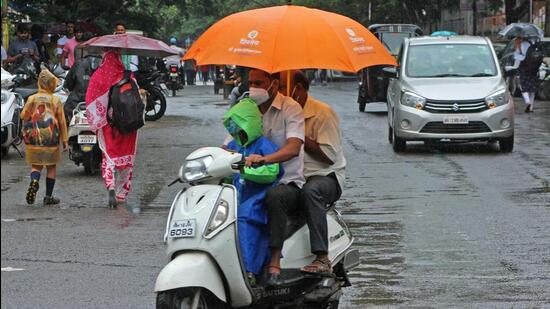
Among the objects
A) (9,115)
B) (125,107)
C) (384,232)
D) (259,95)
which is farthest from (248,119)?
(9,115)

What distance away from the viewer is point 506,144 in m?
18.6

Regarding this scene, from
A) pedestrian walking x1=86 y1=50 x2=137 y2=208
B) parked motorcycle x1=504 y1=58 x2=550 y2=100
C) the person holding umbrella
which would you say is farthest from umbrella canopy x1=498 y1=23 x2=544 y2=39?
pedestrian walking x1=86 y1=50 x2=137 y2=208

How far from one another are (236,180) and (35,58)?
16.7 m

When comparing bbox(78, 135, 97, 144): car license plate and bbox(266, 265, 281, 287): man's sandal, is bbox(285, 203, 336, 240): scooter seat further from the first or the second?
bbox(78, 135, 97, 144): car license plate

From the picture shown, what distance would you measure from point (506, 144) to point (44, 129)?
8.25 m

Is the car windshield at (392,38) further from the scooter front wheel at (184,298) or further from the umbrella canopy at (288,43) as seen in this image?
the scooter front wheel at (184,298)

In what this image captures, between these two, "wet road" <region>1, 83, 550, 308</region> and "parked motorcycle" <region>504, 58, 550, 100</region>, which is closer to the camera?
"wet road" <region>1, 83, 550, 308</region>

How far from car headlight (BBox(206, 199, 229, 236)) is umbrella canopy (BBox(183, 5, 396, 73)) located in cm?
101

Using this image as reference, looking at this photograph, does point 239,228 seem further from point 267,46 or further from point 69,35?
point 69,35

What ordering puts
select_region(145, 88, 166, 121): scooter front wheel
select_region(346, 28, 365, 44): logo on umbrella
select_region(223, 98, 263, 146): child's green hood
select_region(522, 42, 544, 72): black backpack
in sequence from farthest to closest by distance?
select_region(522, 42, 544, 72): black backpack
select_region(145, 88, 166, 121): scooter front wheel
select_region(346, 28, 365, 44): logo on umbrella
select_region(223, 98, 263, 146): child's green hood

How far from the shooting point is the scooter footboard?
6066mm

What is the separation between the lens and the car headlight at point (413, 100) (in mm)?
18719

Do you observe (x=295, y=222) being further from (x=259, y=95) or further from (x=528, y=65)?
(x=528, y=65)

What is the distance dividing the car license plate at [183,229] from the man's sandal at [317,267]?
94 cm
